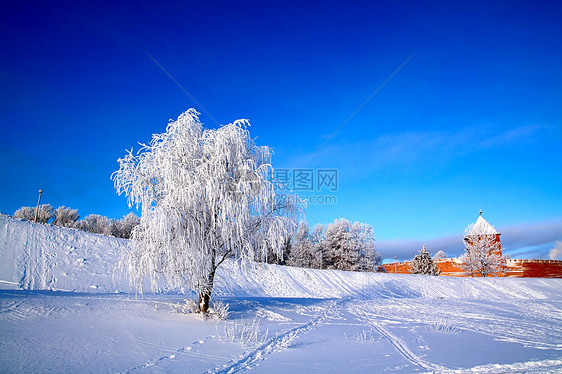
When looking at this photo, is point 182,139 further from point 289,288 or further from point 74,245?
point 289,288

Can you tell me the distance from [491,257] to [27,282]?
4774cm

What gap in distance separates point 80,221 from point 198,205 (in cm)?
4478

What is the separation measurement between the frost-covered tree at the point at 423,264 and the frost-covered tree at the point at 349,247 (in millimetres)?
5276

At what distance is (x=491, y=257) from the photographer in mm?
41625

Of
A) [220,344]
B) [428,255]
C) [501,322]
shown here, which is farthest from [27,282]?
[428,255]

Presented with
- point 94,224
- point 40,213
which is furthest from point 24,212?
point 94,224

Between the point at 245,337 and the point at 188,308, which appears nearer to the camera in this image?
the point at 245,337

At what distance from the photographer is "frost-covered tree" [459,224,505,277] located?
4169cm

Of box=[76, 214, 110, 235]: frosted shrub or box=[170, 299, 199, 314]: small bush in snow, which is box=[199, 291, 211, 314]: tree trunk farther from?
box=[76, 214, 110, 235]: frosted shrub

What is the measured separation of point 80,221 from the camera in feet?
151

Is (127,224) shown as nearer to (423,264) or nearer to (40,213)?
(40,213)

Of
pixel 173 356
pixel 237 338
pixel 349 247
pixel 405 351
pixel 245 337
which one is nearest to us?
pixel 173 356

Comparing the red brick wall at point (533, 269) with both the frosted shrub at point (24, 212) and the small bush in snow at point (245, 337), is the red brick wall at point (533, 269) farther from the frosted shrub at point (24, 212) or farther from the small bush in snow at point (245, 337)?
the frosted shrub at point (24, 212)

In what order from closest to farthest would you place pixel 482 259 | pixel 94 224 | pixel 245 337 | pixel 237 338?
pixel 237 338 < pixel 245 337 < pixel 482 259 < pixel 94 224
